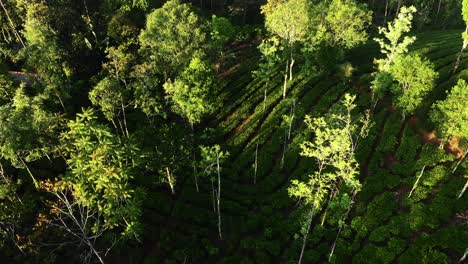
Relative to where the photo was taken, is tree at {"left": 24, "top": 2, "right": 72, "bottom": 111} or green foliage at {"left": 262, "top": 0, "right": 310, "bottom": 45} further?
green foliage at {"left": 262, "top": 0, "right": 310, "bottom": 45}

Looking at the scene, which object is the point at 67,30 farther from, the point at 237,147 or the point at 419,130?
the point at 419,130

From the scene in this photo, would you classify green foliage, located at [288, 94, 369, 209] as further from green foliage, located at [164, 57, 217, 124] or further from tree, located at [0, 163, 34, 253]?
tree, located at [0, 163, 34, 253]

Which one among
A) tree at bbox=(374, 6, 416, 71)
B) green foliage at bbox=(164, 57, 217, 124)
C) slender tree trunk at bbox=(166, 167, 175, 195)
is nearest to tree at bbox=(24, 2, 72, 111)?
green foliage at bbox=(164, 57, 217, 124)

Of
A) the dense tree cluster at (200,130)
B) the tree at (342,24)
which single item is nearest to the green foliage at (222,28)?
the dense tree cluster at (200,130)

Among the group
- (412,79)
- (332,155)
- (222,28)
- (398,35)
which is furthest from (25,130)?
(398,35)

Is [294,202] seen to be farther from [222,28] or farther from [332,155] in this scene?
[222,28]

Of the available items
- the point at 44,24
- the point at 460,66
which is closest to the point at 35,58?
the point at 44,24

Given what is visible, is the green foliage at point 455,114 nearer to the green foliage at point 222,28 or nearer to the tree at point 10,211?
the green foliage at point 222,28
